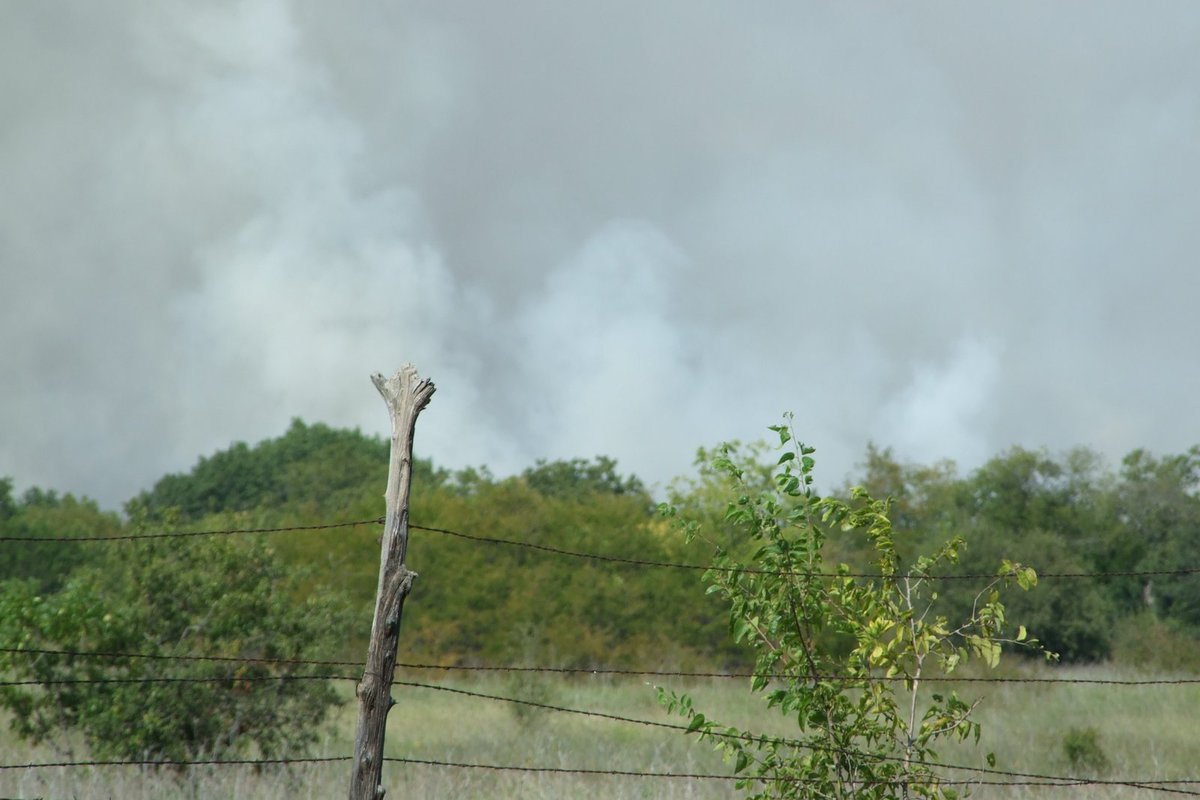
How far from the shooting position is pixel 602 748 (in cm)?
1530

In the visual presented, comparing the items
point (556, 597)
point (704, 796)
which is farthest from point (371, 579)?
point (704, 796)

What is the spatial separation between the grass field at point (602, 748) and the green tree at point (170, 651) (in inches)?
17.7

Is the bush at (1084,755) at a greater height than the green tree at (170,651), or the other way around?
the green tree at (170,651)

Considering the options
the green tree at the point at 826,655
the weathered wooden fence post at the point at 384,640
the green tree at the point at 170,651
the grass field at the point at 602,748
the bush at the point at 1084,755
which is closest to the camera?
the weathered wooden fence post at the point at 384,640

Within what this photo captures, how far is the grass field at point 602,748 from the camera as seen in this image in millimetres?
10664

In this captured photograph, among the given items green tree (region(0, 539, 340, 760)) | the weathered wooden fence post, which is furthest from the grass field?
the weathered wooden fence post

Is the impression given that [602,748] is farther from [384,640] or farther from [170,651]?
[384,640]

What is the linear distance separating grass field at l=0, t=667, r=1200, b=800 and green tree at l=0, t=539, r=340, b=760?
17.7 inches

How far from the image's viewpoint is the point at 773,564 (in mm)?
5973

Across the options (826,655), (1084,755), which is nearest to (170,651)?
(826,655)

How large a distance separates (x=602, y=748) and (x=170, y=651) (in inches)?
231

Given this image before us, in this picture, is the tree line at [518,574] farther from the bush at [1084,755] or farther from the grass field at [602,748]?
the bush at [1084,755]

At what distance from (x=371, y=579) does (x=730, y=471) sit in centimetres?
2717

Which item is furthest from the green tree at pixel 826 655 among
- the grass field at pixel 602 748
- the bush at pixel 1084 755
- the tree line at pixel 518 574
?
the bush at pixel 1084 755
